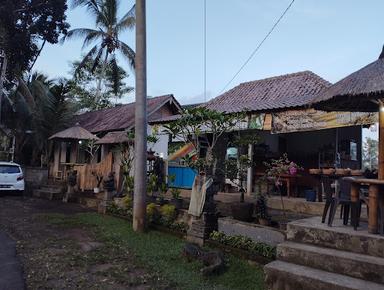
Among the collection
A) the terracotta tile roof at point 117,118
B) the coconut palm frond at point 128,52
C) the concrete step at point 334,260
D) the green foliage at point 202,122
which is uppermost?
the coconut palm frond at point 128,52

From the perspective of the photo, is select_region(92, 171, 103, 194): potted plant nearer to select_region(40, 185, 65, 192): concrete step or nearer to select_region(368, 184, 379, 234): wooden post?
select_region(40, 185, 65, 192): concrete step

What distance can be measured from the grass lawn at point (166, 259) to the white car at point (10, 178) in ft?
22.2

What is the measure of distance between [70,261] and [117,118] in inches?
538

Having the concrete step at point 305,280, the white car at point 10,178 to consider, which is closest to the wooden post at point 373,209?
the concrete step at point 305,280

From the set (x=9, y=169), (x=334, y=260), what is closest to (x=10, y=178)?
(x=9, y=169)

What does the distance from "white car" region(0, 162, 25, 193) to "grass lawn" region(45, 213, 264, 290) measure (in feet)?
22.2

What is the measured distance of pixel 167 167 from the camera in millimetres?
13688

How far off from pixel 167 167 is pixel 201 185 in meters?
6.07

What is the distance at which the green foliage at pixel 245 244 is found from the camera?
5.94 meters

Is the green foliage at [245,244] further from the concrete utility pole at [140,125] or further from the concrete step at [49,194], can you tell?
the concrete step at [49,194]

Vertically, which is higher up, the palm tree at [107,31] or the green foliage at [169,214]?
the palm tree at [107,31]

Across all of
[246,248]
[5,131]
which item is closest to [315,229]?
[246,248]

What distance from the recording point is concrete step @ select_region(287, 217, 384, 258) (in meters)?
4.66

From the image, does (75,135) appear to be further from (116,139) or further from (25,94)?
(25,94)
